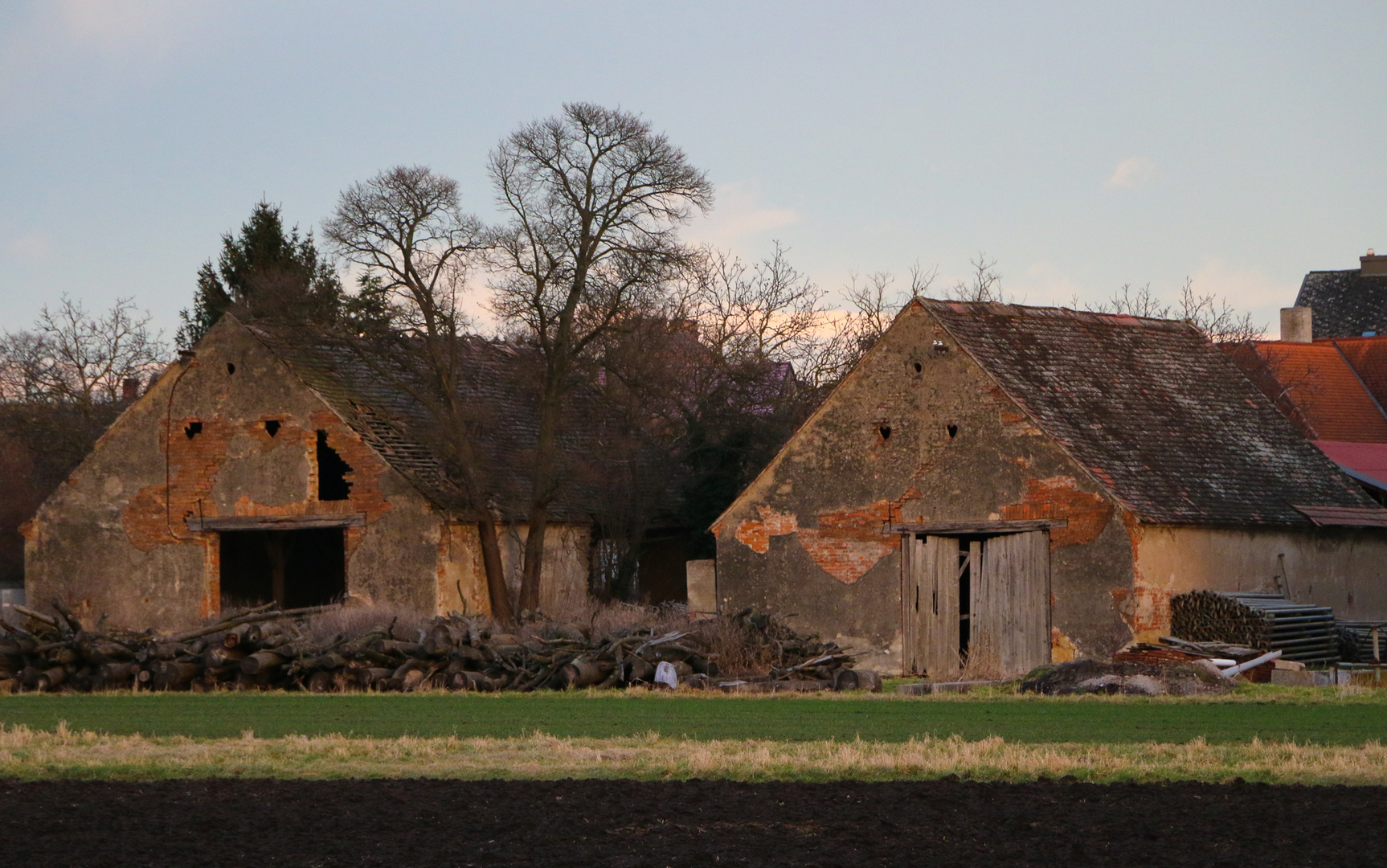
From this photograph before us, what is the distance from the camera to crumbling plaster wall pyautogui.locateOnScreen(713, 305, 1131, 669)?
83.9 feet

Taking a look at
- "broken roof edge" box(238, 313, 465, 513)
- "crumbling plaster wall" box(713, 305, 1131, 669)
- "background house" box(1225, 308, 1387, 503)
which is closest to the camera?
"crumbling plaster wall" box(713, 305, 1131, 669)

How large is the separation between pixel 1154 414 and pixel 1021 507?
3.81 m

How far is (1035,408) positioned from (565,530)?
11193mm

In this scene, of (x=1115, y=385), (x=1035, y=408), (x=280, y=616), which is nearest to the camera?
(x=280, y=616)

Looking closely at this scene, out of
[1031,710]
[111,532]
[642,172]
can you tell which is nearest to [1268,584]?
[1031,710]

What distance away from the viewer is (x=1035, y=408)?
1041 inches

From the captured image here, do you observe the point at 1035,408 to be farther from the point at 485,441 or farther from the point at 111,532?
the point at 111,532

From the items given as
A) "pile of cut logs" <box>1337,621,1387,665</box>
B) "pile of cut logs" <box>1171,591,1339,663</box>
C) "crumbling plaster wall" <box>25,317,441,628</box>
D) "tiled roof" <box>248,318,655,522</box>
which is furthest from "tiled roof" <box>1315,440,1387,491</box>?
"crumbling plaster wall" <box>25,317,441,628</box>

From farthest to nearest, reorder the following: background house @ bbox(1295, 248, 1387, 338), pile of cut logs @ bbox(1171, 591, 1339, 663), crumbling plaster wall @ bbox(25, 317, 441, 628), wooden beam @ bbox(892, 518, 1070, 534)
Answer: background house @ bbox(1295, 248, 1387, 338)
crumbling plaster wall @ bbox(25, 317, 441, 628)
wooden beam @ bbox(892, 518, 1070, 534)
pile of cut logs @ bbox(1171, 591, 1339, 663)

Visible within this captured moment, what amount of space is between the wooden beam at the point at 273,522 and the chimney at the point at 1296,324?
36159mm

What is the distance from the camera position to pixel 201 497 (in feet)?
106

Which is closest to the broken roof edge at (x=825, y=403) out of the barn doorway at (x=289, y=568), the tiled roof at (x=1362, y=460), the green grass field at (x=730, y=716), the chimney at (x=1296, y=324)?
the green grass field at (x=730, y=716)

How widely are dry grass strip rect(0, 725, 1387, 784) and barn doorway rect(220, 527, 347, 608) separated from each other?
2249 cm

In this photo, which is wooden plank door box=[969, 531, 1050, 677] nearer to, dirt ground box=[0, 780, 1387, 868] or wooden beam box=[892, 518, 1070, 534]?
wooden beam box=[892, 518, 1070, 534]
